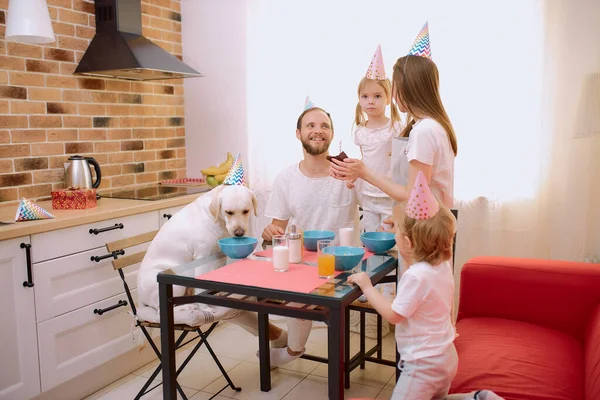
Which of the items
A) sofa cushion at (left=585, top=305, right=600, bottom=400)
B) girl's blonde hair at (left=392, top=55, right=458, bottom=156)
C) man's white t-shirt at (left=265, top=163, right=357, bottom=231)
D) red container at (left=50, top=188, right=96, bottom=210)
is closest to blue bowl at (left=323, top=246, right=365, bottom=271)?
girl's blonde hair at (left=392, top=55, right=458, bottom=156)

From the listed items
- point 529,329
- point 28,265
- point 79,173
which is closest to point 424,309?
point 529,329

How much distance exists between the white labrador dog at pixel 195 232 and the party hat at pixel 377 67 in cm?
87

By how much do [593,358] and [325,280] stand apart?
951mm

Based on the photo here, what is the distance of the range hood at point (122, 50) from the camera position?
3236 mm

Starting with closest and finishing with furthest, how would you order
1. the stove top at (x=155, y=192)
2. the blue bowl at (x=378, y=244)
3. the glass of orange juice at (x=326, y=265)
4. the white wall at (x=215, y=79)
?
1. the glass of orange juice at (x=326, y=265)
2. the blue bowl at (x=378, y=244)
3. the stove top at (x=155, y=192)
4. the white wall at (x=215, y=79)

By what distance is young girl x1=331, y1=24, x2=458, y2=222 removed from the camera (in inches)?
83.7

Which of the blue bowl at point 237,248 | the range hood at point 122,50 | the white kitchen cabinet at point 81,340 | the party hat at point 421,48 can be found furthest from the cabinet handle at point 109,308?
the party hat at point 421,48

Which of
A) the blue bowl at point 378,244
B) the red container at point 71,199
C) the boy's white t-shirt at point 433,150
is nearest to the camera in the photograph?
the boy's white t-shirt at point 433,150

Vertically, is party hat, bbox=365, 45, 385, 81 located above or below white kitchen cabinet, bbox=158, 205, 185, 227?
above

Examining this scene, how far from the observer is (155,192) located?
3.60 meters

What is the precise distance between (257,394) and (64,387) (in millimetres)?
917

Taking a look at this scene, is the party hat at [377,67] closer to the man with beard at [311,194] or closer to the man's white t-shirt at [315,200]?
the man with beard at [311,194]

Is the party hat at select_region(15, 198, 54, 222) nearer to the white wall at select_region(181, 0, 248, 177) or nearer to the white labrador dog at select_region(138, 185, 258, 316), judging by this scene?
the white labrador dog at select_region(138, 185, 258, 316)

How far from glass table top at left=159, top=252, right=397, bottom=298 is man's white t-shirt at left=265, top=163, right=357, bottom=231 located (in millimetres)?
556
